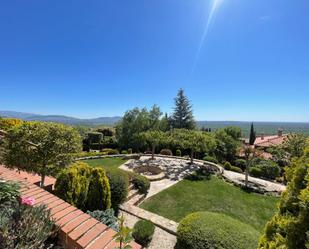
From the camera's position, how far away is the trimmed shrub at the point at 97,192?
5898 mm

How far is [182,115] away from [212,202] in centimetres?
3004

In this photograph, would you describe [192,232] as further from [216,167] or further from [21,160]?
[216,167]

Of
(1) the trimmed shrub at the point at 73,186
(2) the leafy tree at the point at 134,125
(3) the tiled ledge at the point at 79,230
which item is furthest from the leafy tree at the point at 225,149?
(3) the tiled ledge at the point at 79,230

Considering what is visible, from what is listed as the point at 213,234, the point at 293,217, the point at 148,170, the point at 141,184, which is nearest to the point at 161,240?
the point at 213,234

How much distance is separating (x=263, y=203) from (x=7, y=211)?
36.7ft

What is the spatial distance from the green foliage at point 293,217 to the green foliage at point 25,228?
238cm

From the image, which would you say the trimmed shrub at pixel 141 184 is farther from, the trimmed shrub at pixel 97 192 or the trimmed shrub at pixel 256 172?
the trimmed shrub at pixel 256 172

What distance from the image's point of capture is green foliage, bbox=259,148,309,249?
71.9 inches

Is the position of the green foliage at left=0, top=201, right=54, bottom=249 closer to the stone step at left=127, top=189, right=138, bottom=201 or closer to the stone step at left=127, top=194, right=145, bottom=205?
the stone step at left=127, top=194, right=145, bottom=205

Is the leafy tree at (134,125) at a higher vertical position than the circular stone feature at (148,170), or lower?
higher

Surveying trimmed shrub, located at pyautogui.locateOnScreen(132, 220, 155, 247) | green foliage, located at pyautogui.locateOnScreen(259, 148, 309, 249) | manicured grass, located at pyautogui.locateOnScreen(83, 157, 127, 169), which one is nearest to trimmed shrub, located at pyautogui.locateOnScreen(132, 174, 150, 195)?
trimmed shrub, located at pyautogui.locateOnScreen(132, 220, 155, 247)

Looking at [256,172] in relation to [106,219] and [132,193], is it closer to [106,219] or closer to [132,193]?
[132,193]

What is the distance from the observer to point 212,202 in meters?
9.47

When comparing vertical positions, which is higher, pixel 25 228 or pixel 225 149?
pixel 25 228
